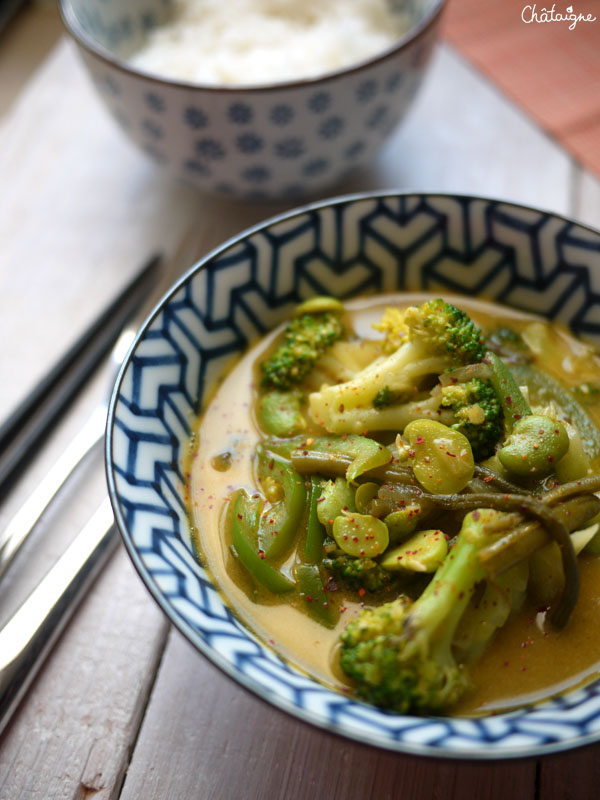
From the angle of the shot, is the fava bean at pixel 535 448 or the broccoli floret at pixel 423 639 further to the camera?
the fava bean at pixel 535 448

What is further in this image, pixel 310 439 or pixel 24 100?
pixel 24 100

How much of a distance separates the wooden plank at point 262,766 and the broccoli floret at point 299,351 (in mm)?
777

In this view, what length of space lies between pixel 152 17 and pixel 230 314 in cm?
168

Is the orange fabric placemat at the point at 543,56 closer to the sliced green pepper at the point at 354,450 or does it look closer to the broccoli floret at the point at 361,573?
the sliced green pepper at the point at 354,450

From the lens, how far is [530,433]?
63.4 inches

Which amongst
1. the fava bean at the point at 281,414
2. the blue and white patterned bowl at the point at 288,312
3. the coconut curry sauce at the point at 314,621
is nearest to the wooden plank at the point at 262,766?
the coconut curry sauce at the point at 314,621

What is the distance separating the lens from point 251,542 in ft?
5.46

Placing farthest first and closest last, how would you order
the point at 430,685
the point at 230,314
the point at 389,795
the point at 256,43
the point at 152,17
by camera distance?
the point at 152,17 < the point at 256,43 < the point at 230,314 < the point at 389,795 < the point at 430,685

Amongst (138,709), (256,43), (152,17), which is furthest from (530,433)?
(152,17)

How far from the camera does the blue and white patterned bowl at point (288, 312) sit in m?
1.29

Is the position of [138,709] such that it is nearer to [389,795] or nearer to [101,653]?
[101,653]

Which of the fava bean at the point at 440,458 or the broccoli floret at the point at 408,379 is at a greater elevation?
the broccoli floret at the point at 408,379

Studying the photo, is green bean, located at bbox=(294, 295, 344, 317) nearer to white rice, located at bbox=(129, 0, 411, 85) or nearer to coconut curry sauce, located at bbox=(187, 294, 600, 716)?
coconut curry sauce, located at bbox=(187, 294, 600, 716)

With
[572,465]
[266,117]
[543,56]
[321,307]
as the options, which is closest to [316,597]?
[572,465]
